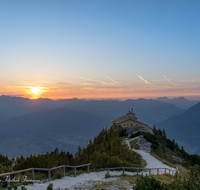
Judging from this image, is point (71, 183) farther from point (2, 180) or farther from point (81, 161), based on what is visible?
point (81, 161)

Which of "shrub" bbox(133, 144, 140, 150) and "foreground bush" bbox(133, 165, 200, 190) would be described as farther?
"shrub" bbox(133, 144, 140, 150)

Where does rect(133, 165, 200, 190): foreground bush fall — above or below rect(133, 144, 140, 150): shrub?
above

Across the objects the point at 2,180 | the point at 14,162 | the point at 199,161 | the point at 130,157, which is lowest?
the point at 199,161

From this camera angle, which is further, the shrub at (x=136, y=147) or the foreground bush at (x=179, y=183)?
A: the shrub at (x=136, y=147)

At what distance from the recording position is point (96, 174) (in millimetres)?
14352

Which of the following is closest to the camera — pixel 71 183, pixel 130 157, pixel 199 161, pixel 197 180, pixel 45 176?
pixel 197 180

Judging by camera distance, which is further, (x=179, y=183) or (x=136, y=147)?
(x=136, y=147)

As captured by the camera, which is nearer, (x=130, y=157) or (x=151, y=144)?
(x=130, y=157)

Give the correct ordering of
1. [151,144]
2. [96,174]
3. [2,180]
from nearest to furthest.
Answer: [2,180], [96,174], [151,144]

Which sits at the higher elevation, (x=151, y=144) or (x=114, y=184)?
(x=114, y=184)

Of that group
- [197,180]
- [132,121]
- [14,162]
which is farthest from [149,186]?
[132,121]

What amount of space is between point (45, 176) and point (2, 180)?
156 inches

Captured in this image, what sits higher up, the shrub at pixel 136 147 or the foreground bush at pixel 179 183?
the foreground bush at pixel 179 183

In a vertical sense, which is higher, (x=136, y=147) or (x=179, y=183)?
(x=179, y=183)
